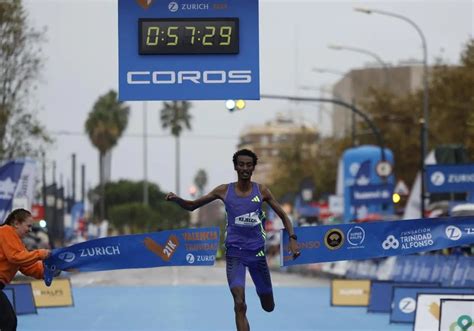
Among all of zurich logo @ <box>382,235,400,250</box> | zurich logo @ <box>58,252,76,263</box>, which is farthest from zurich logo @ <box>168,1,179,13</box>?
zurich logo @ <box>382,235,400,250</box>

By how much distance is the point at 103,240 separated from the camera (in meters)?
16.4

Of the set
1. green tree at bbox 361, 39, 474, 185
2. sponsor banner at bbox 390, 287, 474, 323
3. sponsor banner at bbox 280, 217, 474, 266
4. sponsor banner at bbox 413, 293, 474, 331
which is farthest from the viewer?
green tree at bbox 361, 39, 474, 185

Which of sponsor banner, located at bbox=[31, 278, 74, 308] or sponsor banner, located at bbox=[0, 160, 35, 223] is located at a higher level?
sponsor banner, located at bbox=[0, 160, 35, 223]

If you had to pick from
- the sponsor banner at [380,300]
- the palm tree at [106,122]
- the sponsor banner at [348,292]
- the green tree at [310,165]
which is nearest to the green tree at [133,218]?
the green tree at [310,165]

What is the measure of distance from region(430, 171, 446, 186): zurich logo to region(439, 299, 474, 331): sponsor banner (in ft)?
48.1

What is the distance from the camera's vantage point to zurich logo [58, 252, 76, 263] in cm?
1604

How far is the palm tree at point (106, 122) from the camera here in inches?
4476

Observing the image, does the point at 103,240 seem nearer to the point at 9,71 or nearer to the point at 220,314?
the point at 220,314

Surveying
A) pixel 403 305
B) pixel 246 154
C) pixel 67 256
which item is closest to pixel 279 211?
pixel 246 154

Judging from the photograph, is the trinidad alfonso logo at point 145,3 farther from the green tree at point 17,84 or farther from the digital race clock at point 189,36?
the green tree at point 17,84

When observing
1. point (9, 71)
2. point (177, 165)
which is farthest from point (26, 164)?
point (177, 165)

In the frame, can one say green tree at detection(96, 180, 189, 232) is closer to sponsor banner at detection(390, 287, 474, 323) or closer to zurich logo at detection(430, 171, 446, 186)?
zurich logo at detection(430, 171, 446, 186)

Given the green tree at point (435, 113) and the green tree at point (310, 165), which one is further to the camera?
the green tree at point (310, 165)

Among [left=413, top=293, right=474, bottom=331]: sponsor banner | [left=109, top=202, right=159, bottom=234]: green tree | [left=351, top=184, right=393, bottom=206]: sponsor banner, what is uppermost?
[left=351, top=184, right=393, bottom=206]: sponsor banner
